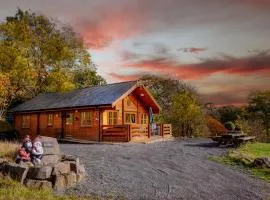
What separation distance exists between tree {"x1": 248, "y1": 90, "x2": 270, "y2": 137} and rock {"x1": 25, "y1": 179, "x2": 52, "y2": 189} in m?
44.7

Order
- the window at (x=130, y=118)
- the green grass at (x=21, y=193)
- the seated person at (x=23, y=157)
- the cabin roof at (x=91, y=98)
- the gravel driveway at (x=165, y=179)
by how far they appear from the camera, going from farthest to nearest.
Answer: the window at (x=130, y=118) < the cabin roof at (x=91, y=98) < the seated person at (x=23, y=157) < the gravel driveway at (x=165, y=179) < the green grass at (x=21, y=193)

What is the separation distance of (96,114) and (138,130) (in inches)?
147

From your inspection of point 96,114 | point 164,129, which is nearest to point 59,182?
point 96,114

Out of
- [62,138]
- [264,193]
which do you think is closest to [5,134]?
[62,138]

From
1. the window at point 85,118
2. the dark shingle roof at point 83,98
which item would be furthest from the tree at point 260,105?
the window at point 85,118

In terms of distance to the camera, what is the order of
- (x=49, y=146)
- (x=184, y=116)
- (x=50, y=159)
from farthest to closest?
1. (x=184, y=116)
2. (x=49, y=146)
3. (x=50, y=159)

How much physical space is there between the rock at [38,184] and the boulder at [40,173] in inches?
8.6

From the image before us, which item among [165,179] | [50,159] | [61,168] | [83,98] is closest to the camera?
[61,168]

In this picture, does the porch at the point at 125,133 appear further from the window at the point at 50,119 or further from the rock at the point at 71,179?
the rock at the point at 71,179

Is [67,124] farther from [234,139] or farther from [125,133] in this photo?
[234,139]

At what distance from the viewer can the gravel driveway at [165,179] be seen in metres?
12.7

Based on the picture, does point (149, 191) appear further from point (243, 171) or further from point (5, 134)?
point (5, 134)

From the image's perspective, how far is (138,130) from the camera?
30.8m

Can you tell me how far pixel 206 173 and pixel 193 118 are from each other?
88.8 feet
